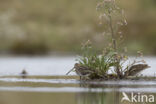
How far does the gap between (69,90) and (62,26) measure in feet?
93.6

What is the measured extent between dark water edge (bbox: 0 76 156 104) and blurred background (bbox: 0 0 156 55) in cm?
2250

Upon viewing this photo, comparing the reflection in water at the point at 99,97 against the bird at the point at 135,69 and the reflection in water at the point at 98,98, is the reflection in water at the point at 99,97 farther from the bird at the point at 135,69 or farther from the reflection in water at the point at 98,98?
the bird at the point at 135,69

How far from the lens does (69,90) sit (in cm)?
1725

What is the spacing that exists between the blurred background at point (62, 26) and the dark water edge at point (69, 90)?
22.5 m

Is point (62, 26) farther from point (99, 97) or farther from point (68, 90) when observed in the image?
point (99, 97)

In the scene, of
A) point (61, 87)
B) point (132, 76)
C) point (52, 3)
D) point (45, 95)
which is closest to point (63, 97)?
point (45, 95)

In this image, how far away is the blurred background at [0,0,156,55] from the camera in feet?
145

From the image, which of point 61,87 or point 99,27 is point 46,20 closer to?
point 99,27

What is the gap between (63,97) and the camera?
15555 millimetres

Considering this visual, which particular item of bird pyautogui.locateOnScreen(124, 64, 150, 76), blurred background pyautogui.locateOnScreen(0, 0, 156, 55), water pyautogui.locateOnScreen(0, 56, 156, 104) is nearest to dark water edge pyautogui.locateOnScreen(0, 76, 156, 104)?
water pyautogui.locateOnScreen(0, 56, 156, 104)

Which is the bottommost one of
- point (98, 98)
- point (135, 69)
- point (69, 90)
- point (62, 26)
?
point (98, 98)

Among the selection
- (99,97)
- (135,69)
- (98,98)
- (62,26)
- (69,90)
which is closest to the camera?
(98,98)

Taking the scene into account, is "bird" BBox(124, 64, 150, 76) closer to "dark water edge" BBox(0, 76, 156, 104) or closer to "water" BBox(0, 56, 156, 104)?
"dark water edge" BBox(0, 76, 156, 104)

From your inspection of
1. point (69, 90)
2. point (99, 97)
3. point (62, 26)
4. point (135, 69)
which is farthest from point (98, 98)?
point (62, 26)
